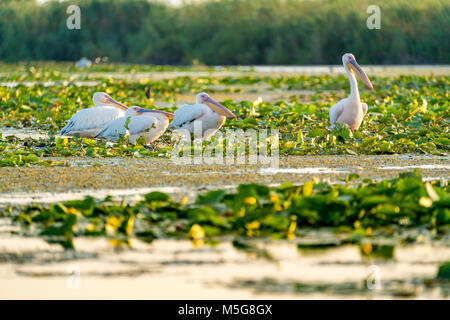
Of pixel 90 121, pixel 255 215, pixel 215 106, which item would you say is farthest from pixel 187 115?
pixel 255 215

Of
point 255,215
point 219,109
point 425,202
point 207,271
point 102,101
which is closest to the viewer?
point 207,271

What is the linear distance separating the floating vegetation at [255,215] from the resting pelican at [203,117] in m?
3.53

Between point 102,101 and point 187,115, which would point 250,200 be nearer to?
point 187,115

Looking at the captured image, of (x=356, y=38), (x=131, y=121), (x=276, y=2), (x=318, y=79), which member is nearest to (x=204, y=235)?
(x=131, y=121)

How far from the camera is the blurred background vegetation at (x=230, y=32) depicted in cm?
3058

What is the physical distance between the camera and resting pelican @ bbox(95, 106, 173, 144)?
329 inches

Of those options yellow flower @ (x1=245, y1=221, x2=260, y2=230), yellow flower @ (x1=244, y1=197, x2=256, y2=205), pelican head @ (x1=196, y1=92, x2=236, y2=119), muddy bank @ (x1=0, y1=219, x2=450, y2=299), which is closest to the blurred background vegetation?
pelican head @ (x1=196, y1=92, x2=236, y2=119)

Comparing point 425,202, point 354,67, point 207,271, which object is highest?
point 354,67

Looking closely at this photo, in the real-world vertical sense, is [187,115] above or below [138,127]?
above

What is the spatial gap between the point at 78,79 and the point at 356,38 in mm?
12199

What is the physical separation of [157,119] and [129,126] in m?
0.32

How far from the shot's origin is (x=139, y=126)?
8.36m

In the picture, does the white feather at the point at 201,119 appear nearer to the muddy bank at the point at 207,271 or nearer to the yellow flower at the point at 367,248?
the muddy bank at the point at 207,271
